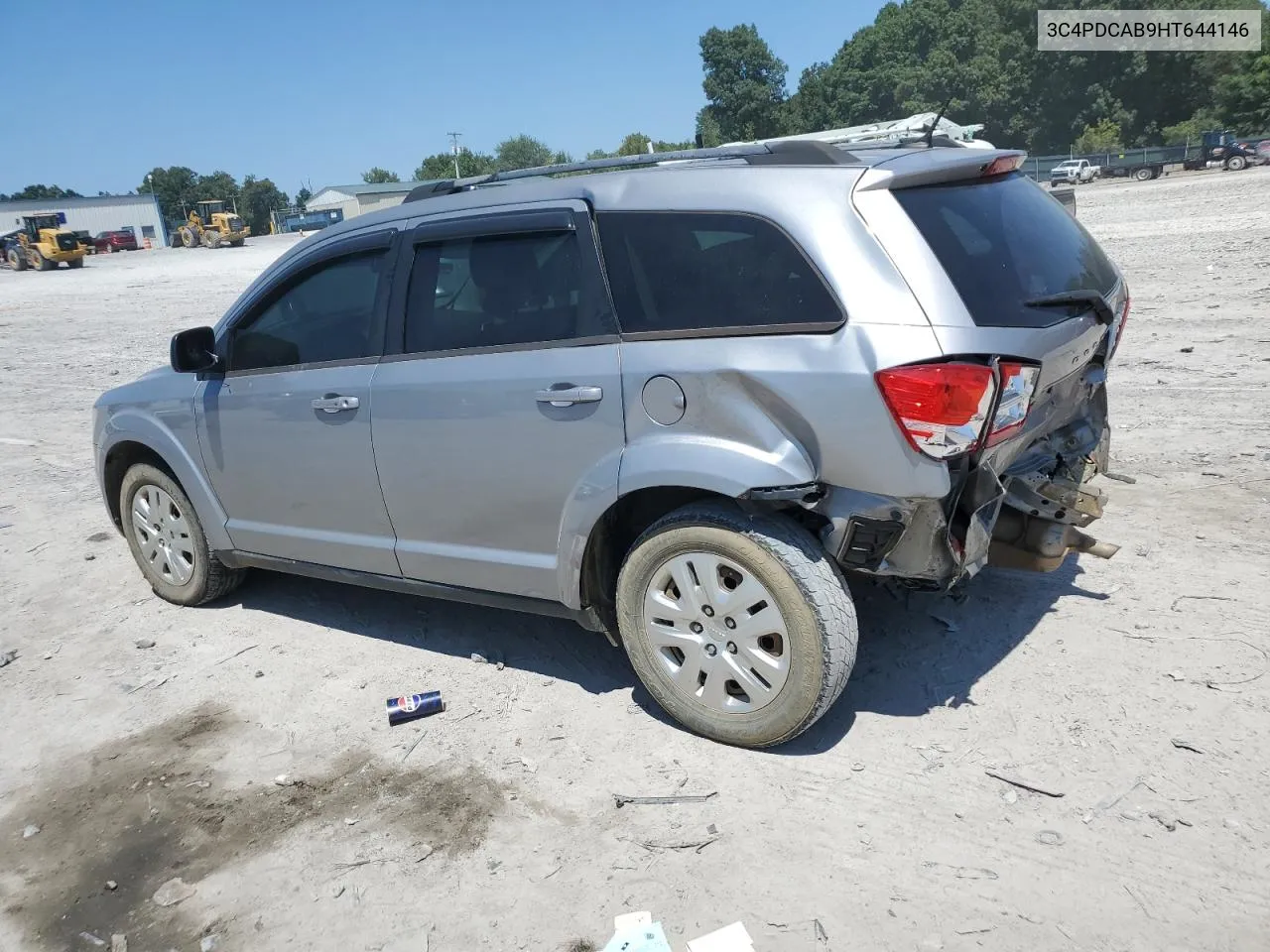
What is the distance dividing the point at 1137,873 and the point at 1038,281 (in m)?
1.87

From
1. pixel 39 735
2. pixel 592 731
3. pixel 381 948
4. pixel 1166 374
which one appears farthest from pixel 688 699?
pixel 1166 374

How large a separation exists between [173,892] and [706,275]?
263cm

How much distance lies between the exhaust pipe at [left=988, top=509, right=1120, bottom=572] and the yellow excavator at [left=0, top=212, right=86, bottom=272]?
46.3 m

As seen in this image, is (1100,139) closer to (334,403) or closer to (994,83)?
(994,83)

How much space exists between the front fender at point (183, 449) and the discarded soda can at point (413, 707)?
4.83 feet

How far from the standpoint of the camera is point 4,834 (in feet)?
11.4

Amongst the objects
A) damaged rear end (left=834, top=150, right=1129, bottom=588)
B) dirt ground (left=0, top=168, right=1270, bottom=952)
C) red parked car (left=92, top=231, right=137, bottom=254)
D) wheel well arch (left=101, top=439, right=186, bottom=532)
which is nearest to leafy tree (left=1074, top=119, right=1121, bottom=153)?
red parked car (left=92, top=231, right=137, bottom=254)

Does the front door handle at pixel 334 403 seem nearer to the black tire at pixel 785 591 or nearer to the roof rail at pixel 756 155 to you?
the roof rail at pixel 756 155

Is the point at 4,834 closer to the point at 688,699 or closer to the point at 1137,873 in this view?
the point at 688,699

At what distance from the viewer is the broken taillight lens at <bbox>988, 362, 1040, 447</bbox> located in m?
2.98

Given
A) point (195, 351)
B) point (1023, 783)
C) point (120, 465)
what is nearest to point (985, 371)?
point (1023, 783)

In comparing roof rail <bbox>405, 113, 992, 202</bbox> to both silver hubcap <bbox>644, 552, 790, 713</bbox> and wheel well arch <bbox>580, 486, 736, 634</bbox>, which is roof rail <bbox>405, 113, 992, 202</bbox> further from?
silver hubcap <bbox>644, 552, 790, 713</bbox>

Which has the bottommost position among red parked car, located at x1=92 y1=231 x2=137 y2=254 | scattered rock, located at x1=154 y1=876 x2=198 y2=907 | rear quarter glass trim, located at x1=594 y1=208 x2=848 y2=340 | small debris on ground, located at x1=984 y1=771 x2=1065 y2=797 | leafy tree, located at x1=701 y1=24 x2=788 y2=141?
scattered rock, located at x1=154 y1=876 x2=198 y2=907

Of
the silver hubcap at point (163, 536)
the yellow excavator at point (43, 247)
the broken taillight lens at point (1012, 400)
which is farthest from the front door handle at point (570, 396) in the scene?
the yellow excavator at point (43, 247)
